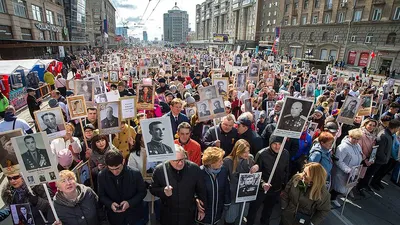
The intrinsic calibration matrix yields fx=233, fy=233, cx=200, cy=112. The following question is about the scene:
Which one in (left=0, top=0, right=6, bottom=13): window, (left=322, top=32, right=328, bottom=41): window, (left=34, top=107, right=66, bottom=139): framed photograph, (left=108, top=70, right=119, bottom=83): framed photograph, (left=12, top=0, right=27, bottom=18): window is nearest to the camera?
(left=34, top=107, right=66, bottom=139): framed photograph

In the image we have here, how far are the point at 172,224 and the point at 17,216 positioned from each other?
195 cm

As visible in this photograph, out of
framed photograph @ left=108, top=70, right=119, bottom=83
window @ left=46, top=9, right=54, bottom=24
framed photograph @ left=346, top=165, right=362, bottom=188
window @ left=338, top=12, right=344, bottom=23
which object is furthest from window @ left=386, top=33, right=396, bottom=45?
window @ left=46, top=9, right=54, bottom=24

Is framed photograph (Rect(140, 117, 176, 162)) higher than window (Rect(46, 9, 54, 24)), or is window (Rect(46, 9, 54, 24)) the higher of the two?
window (Rect(46, 9, 54, 24))

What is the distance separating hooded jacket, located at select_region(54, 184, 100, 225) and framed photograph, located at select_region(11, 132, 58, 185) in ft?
1.20

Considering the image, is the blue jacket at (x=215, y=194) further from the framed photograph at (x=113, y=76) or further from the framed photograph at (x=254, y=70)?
the framed photograph at (x=113, y=76)

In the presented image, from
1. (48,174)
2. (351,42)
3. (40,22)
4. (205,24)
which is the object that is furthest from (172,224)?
(205,24)

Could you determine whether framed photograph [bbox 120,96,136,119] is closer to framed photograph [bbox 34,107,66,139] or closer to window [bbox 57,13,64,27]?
framed photograph [bbox 34,107,66,139]

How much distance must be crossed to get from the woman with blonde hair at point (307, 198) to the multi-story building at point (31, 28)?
82.0 ft

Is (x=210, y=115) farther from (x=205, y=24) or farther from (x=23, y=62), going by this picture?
(x=205, y=24)

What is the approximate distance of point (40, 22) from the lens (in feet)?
116

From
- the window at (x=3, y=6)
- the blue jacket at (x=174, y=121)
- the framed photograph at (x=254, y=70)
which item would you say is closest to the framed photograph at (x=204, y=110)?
the blue jacket at (x=174, y=121)

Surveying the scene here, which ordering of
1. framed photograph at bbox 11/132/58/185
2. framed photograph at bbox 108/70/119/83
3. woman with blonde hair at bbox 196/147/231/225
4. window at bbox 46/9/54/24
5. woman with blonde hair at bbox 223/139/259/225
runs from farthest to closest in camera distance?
window at bbox 46/9/54/24 < framed photograph at bbox 108/70/119/83 < woman with blonde hair at bbox 223/139/259/225 < woman with blonde hair at bbox 196/147/231/225 < framed photograph at bbox 11/132/58/185

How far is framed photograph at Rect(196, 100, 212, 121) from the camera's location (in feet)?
16.7

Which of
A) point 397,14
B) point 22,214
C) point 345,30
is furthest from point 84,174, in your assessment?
point 345,30
